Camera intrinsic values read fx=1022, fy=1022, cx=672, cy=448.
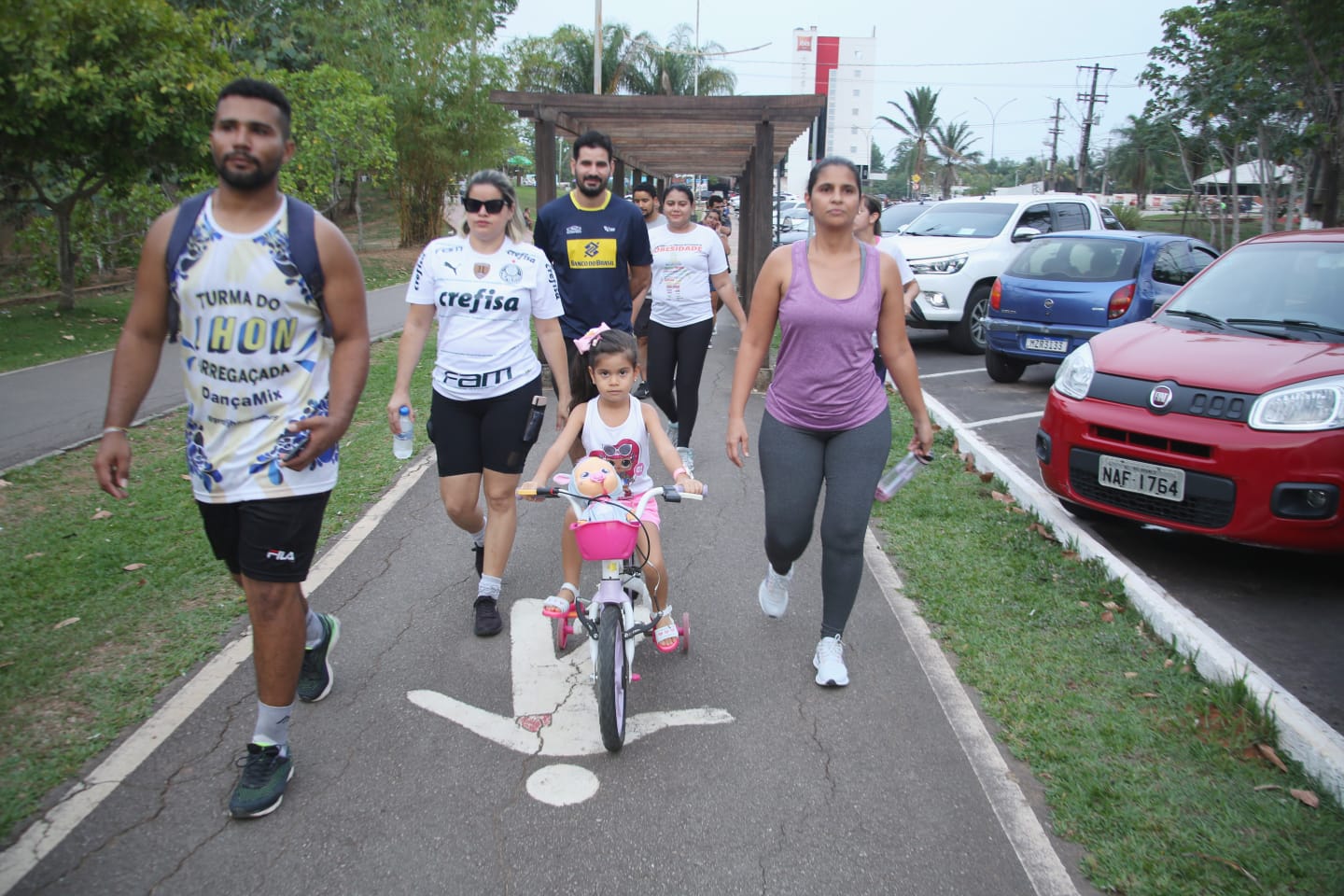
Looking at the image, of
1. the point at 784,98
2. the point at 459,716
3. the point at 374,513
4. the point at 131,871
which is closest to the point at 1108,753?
the point at 459,716

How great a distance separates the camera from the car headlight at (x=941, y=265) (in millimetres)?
13328

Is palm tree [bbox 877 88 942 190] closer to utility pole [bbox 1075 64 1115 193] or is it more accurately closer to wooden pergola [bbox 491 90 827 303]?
utility pole [bbox 1075 64 1115 193]

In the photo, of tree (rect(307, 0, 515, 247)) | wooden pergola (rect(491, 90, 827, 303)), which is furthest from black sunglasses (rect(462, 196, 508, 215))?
tree (rect(307, 0, 515, 247))

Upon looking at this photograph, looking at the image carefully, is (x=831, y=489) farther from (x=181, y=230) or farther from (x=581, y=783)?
(x=181, y=230)

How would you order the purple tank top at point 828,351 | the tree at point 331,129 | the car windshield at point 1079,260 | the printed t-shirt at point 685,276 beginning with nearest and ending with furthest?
the purple tank top at point 828,351 → the printed t-shirt at point 685,276 → the car windshield at point 1079,260 → the tree at point 331,129

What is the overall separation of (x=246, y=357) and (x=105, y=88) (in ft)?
38.7

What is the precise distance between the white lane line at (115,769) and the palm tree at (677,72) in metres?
38.9

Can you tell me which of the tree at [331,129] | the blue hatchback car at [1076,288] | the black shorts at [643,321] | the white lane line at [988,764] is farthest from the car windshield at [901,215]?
the white lane line at [988,764]

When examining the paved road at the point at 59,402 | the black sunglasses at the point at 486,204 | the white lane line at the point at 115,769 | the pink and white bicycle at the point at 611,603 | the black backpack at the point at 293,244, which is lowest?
the paved road at the point at 59,402

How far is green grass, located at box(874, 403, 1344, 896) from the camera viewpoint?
3.03 meters

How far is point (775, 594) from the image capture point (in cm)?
455

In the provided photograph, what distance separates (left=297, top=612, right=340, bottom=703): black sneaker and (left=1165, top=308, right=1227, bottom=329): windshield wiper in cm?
513

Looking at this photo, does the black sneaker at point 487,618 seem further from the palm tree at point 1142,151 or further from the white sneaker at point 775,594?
the palm tree at point 1142,151

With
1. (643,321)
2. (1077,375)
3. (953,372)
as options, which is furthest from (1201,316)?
(953,372)
